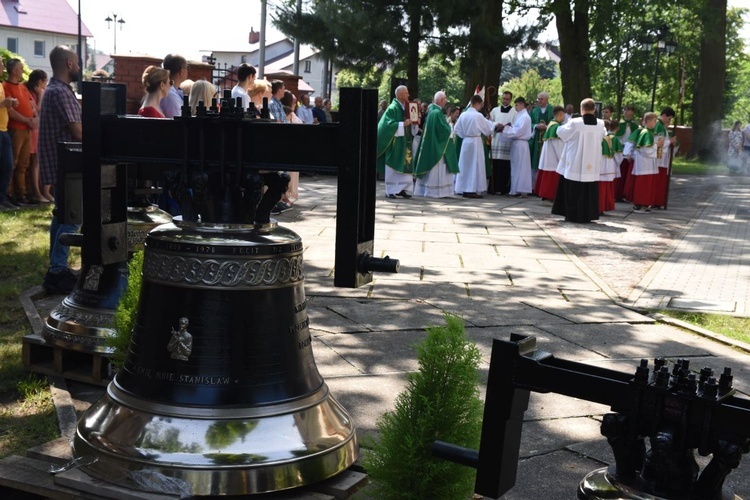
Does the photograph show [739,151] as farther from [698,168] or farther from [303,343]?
[303,343]

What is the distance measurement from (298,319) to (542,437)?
1706 millimetres

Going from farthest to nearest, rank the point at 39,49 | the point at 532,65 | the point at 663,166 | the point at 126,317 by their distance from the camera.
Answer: the point at 532,65
the point at 39,49
the point at 663,166
the point at 126,317

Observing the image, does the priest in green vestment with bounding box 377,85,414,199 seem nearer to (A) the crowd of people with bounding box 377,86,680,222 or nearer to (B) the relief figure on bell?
(A) the crowd of people with bounding box 377,86,680,222

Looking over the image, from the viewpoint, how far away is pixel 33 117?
12.8 m

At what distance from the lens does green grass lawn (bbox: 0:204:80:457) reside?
4398 mm

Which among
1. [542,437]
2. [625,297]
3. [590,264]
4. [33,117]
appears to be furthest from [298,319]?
[33,117]

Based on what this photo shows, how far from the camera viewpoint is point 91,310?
17.1 feet

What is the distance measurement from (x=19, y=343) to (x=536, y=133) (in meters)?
15.6

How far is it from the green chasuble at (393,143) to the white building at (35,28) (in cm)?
6191

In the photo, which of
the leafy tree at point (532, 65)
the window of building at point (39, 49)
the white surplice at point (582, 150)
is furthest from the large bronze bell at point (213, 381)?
the leafy tree at point (532, 65)

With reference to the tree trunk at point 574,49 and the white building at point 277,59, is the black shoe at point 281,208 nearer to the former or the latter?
the tree trunk at point 574,49

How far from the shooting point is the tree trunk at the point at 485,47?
23.6 m

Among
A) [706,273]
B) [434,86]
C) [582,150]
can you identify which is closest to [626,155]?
[582,150]

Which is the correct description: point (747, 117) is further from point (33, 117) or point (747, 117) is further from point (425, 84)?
point (33, 117)
